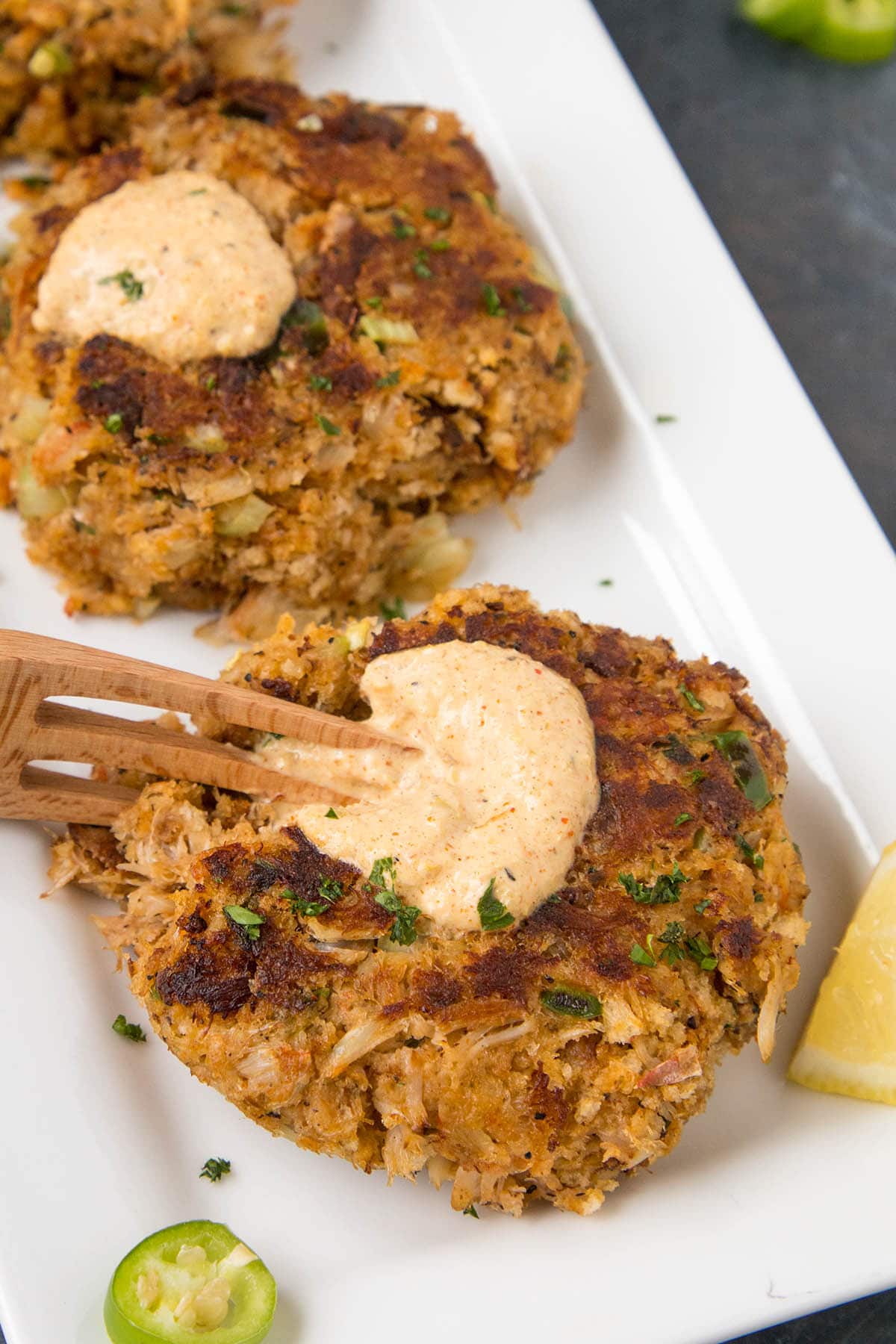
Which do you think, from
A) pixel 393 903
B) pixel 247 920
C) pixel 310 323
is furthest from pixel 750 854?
pixel 310 323

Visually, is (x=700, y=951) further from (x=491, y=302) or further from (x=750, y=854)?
(x=491, y=302)

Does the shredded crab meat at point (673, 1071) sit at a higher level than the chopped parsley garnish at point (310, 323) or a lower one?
lower

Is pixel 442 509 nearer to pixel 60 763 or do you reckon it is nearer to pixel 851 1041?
pixel 60 763

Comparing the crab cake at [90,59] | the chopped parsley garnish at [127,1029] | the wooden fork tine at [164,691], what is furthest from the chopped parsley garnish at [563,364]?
the chopped parsley garnish at [127,1029]

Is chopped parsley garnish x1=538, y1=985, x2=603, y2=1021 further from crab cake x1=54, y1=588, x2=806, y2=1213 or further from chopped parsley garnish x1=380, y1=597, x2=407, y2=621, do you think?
chopped parsley garnish x1=380, y1=597, x2=407, y2=621

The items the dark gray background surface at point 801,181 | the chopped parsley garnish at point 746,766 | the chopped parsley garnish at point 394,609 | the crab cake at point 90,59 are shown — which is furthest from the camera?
the dark gray background surface at point 801,181


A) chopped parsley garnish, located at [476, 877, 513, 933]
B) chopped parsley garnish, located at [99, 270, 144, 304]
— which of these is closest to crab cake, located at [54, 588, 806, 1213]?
chopped parsley garnish, located at [476, 877, 513, 933]

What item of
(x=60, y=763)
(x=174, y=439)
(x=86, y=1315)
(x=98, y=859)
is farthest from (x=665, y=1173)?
(x=174, y=439)

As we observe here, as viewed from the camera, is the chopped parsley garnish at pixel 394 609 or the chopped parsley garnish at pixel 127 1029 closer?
the chopped parsley garnish at pixel 127 1029

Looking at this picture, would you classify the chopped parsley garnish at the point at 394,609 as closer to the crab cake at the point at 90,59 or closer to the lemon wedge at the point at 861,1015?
the lemon wedge at the point at 861,1015
